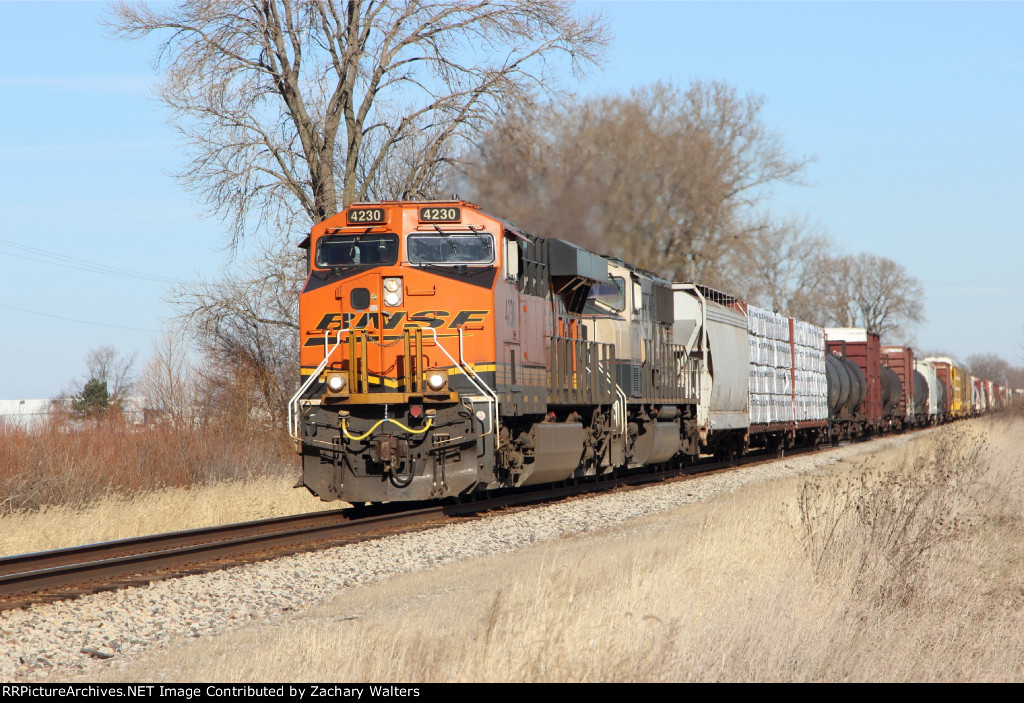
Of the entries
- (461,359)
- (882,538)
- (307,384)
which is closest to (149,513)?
(307,384)

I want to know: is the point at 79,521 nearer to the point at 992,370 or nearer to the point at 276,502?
the point at 276,502

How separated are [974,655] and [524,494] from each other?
35.1ft

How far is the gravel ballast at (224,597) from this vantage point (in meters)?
6.99

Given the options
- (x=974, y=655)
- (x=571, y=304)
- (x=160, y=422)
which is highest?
(x=571, y=304)

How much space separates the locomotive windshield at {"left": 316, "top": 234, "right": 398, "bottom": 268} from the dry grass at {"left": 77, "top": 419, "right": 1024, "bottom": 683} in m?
4.44

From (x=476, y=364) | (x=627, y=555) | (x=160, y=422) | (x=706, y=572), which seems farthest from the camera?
(x=160, y=422)

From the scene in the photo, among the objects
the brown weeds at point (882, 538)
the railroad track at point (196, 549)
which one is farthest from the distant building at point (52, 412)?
the brown weeds at point (882, 538)

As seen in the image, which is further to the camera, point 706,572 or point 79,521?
point 79,521

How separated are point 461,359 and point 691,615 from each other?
21.9 ft

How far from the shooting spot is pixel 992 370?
186 meters

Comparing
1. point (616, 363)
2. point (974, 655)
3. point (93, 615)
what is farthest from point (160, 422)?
point (974, 655)

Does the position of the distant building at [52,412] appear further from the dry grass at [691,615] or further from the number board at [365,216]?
the dry grass at [691,615]

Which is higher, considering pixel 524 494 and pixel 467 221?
pixel 467 221

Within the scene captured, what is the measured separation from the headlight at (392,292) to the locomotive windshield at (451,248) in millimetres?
363
